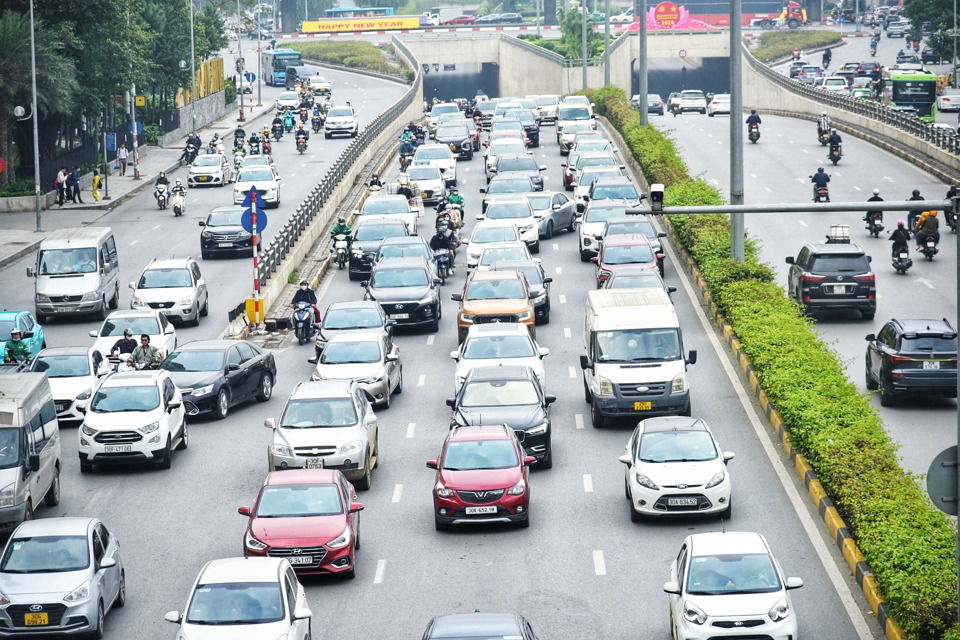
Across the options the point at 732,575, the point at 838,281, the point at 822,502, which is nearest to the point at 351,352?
the point at 822,502

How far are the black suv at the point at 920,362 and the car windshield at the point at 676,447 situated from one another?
7112 mm

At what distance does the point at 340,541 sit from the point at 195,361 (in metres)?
10.6

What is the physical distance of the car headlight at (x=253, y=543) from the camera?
59.8 ft

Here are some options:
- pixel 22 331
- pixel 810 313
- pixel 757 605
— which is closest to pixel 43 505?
pixel 22 331

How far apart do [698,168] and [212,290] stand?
83.4ft

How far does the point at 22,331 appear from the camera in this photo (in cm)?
3195

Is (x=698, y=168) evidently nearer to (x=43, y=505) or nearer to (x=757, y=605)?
(x=43, y=505)

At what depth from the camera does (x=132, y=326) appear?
104 ft

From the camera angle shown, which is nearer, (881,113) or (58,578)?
(58,578)

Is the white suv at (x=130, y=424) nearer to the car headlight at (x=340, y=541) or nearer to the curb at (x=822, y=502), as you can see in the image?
the car headlight at (x=340, y=541)

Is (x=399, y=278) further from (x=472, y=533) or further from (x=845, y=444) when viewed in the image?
(x=845, y=444)

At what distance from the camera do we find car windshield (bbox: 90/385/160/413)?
80.4ft

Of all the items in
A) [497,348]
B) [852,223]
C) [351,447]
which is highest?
[852,223]

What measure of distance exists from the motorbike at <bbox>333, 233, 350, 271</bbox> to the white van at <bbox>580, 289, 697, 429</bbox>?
16285 mm
